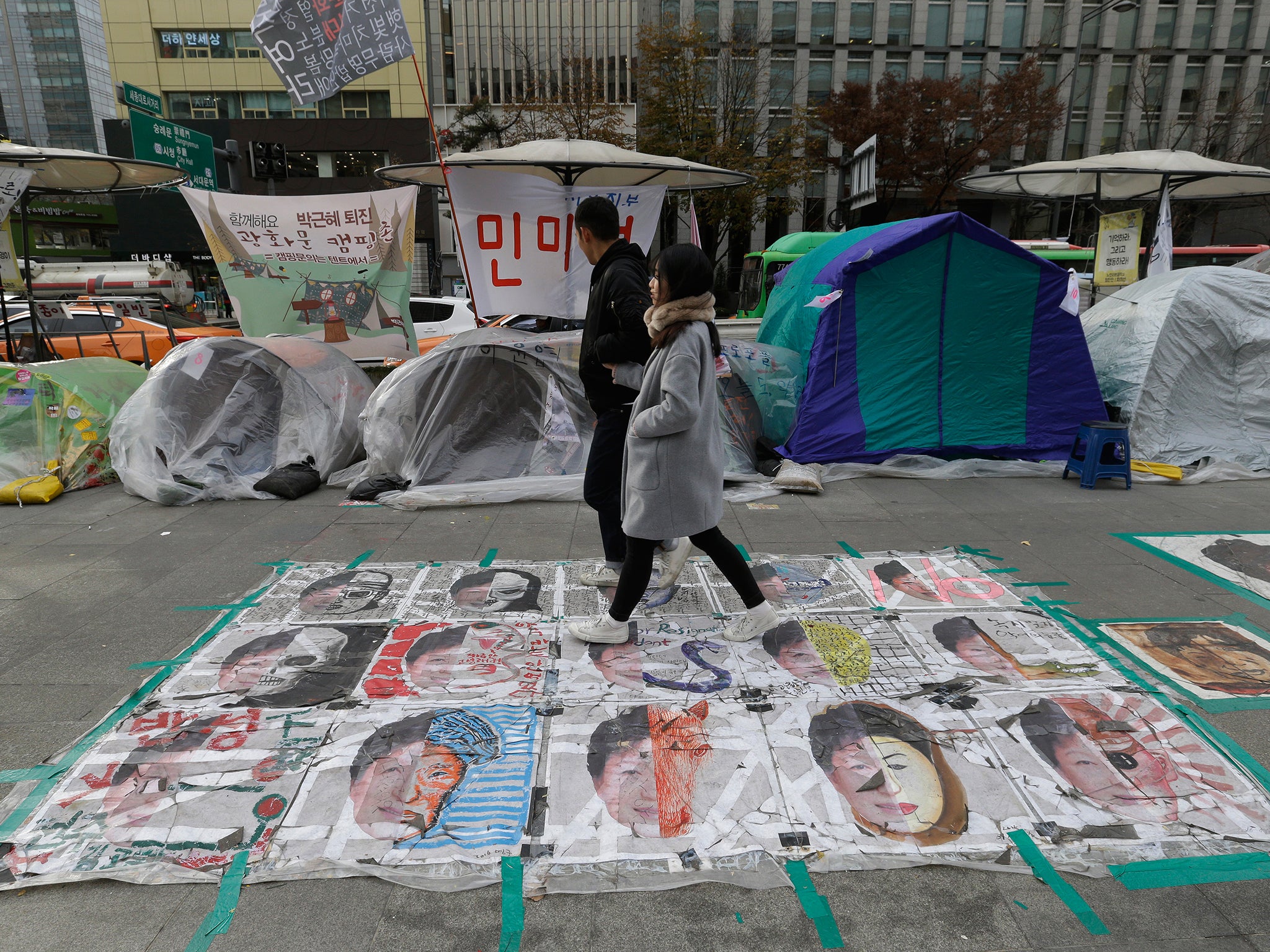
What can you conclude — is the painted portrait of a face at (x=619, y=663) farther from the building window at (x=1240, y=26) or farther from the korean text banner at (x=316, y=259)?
the building window at (x=1240, y=26)

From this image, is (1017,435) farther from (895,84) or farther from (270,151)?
(895,84)

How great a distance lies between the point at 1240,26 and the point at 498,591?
38.3 metres

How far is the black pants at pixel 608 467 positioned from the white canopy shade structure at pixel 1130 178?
6991 millimetres

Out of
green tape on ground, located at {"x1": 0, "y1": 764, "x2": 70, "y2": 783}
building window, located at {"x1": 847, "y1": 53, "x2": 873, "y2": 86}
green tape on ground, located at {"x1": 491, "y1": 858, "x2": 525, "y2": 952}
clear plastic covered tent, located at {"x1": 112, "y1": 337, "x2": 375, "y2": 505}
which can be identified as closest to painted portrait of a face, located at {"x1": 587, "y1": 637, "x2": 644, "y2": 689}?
green tape on ground, located at {"x1": 491, "y1": 858, "x2": 525, "y2": 952}

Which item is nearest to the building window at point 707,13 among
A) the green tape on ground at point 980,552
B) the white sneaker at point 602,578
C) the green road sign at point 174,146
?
the green road sign at point 174,146

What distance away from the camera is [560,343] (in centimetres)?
576

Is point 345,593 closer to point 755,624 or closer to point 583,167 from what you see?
point 755,624

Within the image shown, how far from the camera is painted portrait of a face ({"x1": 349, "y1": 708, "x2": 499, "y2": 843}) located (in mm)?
2178

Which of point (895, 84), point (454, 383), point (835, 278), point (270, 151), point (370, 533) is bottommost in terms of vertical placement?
point (370, 533)

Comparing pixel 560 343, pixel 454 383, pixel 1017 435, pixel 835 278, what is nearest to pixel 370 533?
pixel 454 383

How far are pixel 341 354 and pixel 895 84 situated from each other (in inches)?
915

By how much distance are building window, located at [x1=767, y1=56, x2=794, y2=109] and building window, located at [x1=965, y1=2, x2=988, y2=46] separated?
698 cm

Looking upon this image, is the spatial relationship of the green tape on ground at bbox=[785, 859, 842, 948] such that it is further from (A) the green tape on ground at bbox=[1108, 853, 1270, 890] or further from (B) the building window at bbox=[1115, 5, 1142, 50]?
(B) the building window at bbox=[1115, 5, 1142, 50]

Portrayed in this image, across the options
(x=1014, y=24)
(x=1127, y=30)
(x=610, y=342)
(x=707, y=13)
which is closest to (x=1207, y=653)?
(x=610, y=342)
